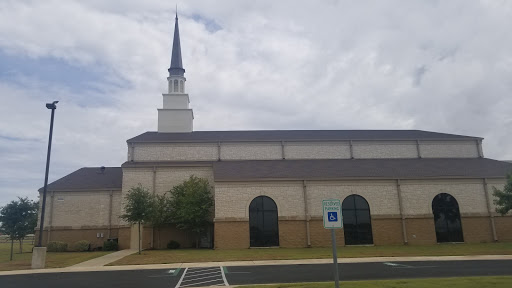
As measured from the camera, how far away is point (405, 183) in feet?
115

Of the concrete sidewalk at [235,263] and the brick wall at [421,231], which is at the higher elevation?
the brick wall at [421,231]

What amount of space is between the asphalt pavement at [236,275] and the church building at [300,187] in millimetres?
13121

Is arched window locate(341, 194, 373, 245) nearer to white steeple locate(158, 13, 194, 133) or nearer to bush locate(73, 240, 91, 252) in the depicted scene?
white steeple locate(158, 13, 194, 133)

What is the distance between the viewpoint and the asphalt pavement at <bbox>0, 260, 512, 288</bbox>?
50.2 ft

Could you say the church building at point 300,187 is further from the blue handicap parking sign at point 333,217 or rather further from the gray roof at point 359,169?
the blue handicap parking sign at point 333,217

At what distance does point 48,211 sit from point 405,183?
3486 centimetres

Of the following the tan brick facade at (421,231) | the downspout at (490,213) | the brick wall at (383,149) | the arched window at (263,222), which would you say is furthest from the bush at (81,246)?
the downspout at (490,213)

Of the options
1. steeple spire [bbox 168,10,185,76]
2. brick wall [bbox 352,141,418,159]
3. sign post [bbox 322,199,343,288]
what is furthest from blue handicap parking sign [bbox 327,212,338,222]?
steeple spire [bbox 168,10,185,76]

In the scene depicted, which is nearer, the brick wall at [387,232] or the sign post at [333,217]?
the sign post at [333,217]

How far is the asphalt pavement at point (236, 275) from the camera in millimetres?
15289

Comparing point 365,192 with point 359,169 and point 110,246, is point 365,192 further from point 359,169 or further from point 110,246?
point 110,246

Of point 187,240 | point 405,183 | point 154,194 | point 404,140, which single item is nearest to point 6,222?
point 154,194

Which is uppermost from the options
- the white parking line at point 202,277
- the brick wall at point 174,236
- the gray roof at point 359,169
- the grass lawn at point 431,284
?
the gray roof at point 359,169

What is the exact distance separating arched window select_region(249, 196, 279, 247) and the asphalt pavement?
12787 millimetres
